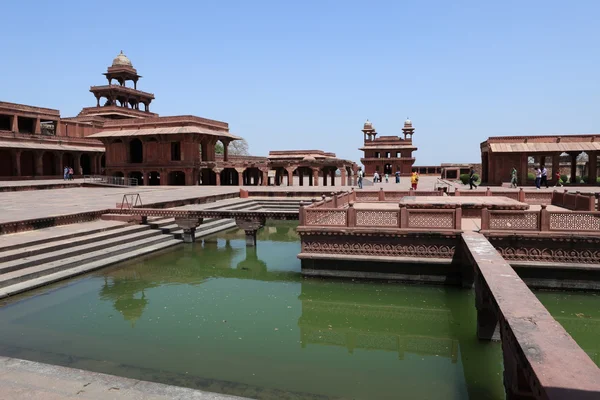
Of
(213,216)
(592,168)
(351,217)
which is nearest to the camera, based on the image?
(351,217)

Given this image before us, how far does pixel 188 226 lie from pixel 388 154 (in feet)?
157

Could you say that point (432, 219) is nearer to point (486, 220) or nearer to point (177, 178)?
point (486, 220)

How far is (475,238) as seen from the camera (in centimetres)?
961

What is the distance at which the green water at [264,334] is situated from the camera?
6.13 metres

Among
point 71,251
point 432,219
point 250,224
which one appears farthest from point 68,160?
point 432,219

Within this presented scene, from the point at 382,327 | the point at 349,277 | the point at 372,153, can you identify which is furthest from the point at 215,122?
the point at 382,327

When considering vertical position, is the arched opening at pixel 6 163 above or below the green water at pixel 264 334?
above

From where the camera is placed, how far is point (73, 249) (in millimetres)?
11969

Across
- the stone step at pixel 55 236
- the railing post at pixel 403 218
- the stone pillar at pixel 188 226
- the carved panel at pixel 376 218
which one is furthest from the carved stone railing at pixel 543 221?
the stone step at pixel 55 236

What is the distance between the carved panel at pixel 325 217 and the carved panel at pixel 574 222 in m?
4.56

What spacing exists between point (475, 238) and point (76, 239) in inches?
405

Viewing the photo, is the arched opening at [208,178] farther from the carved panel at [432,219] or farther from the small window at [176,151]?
the carved panel at [432,219]

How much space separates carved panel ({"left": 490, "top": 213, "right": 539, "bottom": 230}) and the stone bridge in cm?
531

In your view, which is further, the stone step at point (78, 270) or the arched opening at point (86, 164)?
the arched opening at point (86, 164)
